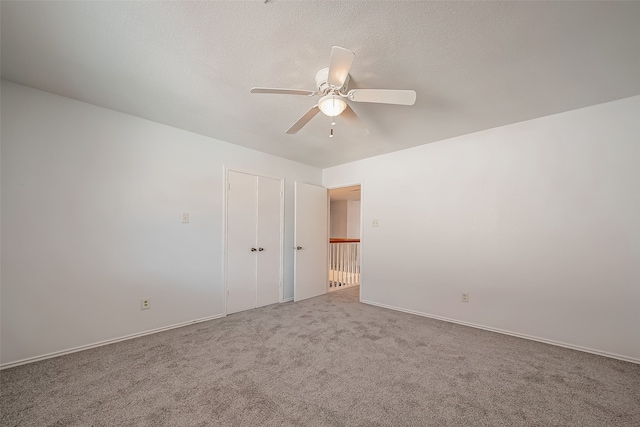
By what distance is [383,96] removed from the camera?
1684 mm

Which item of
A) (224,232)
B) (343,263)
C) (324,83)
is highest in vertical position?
(324,83)

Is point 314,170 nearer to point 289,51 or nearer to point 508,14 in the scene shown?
point 289,51

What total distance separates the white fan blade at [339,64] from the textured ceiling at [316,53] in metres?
0.23

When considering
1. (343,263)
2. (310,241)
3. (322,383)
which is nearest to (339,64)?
(322,383)

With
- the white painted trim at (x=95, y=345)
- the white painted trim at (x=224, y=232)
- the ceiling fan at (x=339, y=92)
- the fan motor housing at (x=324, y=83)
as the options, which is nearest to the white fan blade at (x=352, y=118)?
Answer: the ceiling fan at (x=339, y=92)

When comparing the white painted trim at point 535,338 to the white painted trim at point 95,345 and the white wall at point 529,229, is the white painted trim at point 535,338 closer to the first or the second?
the white wall at point 529,229

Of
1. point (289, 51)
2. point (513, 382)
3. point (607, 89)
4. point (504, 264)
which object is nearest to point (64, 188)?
point (289, 51)

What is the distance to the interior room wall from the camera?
8984mm

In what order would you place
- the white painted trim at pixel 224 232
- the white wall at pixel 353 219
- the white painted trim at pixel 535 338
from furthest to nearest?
the white wall at pixel 353 219
the white painted trim at pixel 224 232
the white painted trim at pixel 535 338

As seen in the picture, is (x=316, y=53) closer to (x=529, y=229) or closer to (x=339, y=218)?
(x=529, y=229)

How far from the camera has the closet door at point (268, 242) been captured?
3729 millimetres

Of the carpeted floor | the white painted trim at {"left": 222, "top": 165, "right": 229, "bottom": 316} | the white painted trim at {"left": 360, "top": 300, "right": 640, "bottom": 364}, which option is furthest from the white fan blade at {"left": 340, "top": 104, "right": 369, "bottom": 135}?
the white painted trim at {"left": 360, "top": 300, "right": 640, "bottom": 364}

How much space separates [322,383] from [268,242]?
2.34 metres

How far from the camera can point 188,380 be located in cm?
183
